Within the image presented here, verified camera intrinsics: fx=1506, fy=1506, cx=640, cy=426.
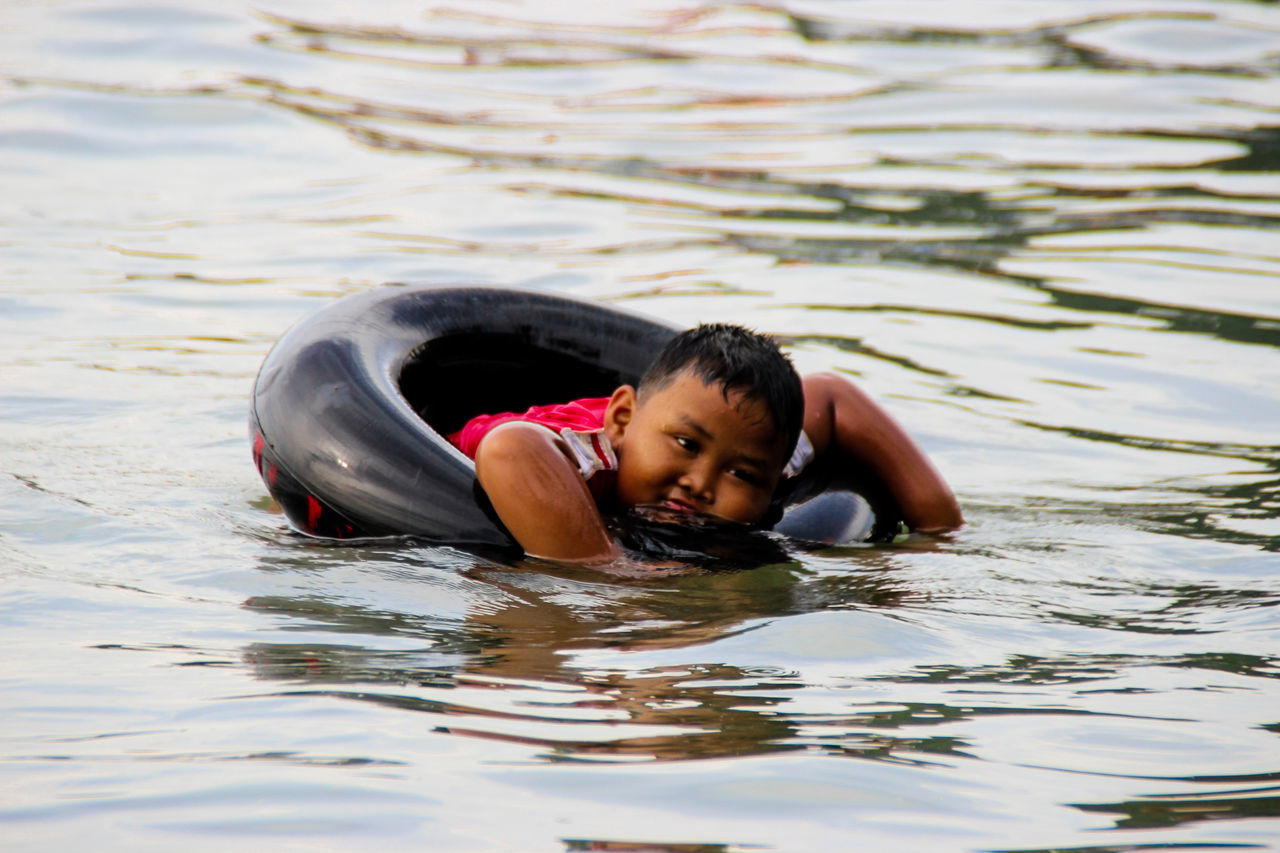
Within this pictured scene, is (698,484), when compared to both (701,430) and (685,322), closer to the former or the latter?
(701,430)

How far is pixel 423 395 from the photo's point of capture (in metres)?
4.81

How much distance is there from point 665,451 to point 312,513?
99 cm

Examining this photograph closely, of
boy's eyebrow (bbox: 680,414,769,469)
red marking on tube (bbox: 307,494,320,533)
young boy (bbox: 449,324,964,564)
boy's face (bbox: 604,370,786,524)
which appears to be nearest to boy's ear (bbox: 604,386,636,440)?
young boy (bbox: 449,324,964,564)

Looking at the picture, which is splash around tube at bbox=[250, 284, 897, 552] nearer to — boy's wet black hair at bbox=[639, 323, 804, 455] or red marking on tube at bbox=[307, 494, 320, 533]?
red marking on tube at bbox=[307, 494, 320, 533]

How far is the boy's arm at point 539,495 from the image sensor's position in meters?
3.78

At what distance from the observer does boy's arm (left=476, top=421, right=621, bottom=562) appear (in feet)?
12.4

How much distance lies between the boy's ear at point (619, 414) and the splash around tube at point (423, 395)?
498 millimetres

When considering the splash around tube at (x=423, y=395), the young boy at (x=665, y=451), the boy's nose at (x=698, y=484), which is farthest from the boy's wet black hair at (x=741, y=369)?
the splash around tube at (x=423, y=395)

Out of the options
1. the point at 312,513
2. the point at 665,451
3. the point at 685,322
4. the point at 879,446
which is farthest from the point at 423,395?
the point at 685,322

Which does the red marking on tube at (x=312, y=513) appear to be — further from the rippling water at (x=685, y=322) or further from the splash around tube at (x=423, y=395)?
the rippling water at (x=685, y=322)

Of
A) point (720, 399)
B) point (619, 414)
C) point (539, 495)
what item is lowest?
point (539, 495)

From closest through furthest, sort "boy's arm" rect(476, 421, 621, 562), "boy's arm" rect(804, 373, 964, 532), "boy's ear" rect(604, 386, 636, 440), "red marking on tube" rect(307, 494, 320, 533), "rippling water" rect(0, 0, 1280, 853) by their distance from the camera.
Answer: "rippling water" rect(0, 0, 1280, 853) → "boy's arm" rect(476, 421, 621, 562) → "red marking on tube" rect(307, 494, 320, 533) → "boy's ear" rect(604, 386, 636, 440) → "boy's arm" rect(804, 373, 964, 532)

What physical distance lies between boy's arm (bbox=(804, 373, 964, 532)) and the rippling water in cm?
21

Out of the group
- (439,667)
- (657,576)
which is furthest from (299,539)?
(439,667)
